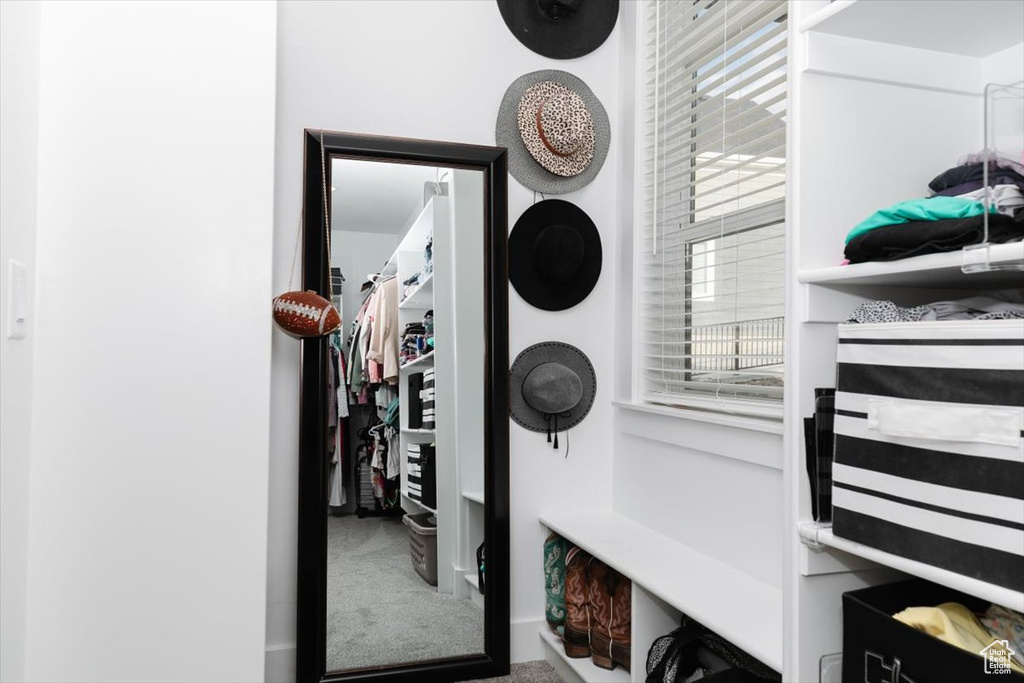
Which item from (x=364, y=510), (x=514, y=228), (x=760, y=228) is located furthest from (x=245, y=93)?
(x=760, y=228)

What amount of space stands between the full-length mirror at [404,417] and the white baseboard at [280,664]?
0.09 meters

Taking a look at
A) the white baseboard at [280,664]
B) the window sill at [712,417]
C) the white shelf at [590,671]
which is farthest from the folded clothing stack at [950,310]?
the white baseboard at [280,664]

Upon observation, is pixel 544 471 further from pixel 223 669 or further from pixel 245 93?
pixel 245 93

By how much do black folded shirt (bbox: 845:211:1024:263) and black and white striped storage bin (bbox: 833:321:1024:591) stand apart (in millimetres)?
116

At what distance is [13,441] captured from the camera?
1.63 metres

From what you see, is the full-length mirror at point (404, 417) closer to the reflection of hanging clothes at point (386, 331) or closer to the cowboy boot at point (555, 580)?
the reflection of hanging clothes at point (386, 331)

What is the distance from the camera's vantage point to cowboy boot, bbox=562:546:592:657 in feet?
7.55

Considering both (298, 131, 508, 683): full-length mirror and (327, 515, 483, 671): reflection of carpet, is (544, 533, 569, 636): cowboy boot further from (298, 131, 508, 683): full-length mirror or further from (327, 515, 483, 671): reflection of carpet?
(327, 515, 483, 671): reflection of carpet

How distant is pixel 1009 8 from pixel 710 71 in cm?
107

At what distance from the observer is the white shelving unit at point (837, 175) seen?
131 centimetres

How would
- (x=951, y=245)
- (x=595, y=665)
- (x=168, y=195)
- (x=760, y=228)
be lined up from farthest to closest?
(x=595, y=665)
(x=760, y=228)
(x=168, y=195)
(x=951, y=245)

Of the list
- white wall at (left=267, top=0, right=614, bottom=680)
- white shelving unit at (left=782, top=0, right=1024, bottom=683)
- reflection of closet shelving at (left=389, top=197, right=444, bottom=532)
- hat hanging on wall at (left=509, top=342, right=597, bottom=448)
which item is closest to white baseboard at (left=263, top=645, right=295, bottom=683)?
white wall at (left=267, top=0, right=614, bottom=680)

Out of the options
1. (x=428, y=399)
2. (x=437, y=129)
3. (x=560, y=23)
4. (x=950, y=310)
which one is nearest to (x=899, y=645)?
(x=950, y=310)

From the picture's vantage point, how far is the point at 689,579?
Answer: 1.94 metres
